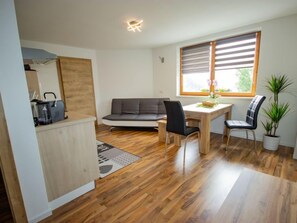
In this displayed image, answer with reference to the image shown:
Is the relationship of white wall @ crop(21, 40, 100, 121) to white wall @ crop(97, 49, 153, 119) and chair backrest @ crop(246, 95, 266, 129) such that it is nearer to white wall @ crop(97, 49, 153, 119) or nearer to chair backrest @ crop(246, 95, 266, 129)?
white wall @ crop(97, 49, 153, 119)

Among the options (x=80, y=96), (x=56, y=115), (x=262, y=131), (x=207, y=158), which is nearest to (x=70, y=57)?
(x=80, y=96)

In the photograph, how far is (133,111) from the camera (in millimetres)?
4500

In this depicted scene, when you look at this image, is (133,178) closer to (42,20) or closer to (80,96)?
(42,20)

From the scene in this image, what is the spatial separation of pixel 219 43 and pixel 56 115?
3.58 m

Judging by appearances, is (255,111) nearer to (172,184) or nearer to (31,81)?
(172,184)

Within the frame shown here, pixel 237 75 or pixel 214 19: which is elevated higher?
pixel 214 19

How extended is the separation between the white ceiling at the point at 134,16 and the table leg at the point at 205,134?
167cm

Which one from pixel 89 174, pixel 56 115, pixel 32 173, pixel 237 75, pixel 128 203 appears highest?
pixel 237 75

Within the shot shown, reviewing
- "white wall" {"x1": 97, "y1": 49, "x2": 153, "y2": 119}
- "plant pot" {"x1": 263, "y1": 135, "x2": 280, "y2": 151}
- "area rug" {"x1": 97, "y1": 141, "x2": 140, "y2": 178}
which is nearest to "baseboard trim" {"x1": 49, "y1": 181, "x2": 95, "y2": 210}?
"area rug" {"x1": 97, "y1": 141, "x2": 140, "y2": 178}

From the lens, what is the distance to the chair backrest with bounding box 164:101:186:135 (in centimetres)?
233

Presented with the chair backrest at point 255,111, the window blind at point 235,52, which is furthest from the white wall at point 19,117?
the window blind at point 235,52

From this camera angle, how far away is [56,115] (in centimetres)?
160

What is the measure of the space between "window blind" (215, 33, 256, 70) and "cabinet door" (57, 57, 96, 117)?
11.3ft

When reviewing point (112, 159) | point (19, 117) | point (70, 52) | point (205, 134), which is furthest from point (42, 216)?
point (70, 52)
